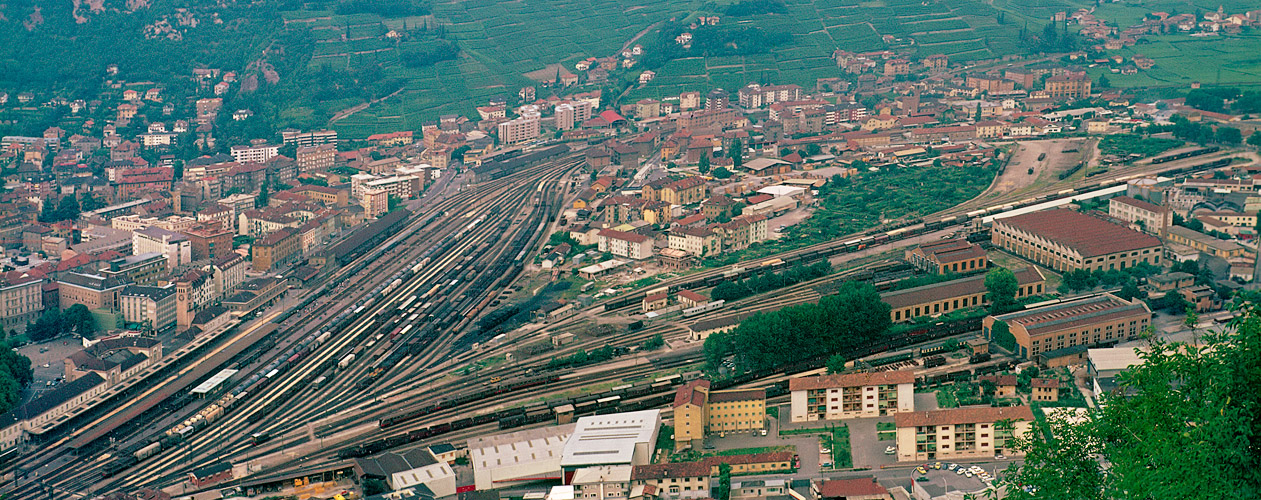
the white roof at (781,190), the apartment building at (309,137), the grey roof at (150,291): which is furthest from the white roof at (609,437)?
the apartment building at (309,137)

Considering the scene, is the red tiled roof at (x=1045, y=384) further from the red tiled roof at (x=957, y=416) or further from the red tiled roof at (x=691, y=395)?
the red tiled roof at (x=691, y=395)

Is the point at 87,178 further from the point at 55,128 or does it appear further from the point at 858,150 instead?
the point at 858,150

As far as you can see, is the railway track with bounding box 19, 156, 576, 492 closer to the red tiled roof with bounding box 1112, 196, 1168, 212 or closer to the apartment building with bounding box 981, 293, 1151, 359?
the apartment building with bounding box 981, 293, 1151, 359

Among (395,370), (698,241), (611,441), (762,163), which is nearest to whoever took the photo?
(611,441)

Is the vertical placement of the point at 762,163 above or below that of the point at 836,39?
below

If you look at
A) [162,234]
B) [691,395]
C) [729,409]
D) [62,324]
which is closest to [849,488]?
[729,409]

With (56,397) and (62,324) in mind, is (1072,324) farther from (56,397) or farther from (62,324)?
(62,324)

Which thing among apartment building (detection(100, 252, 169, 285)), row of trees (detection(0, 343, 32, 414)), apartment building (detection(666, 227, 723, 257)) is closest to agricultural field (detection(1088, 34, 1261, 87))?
apartment building (detection(666, 227, 723, 257))
